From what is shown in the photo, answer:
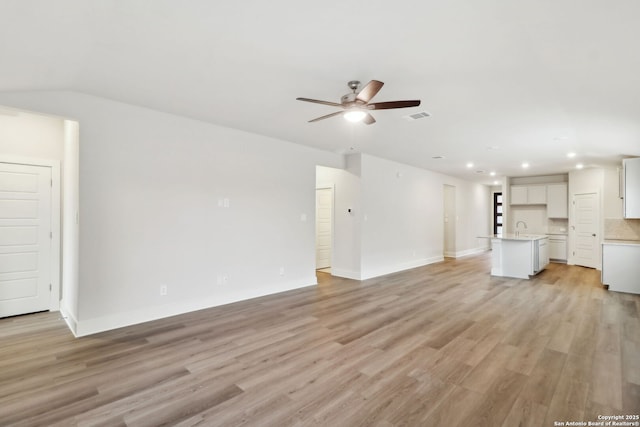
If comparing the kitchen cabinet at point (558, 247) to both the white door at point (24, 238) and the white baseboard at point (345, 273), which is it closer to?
the white baseboard at point (345, 273)

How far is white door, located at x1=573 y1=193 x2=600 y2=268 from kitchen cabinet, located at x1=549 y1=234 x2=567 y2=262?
1.55ft

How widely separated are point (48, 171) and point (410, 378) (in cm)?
532

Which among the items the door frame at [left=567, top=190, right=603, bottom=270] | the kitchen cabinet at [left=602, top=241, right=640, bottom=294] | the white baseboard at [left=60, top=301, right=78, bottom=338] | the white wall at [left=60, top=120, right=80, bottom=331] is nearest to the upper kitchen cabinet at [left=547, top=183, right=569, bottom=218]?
the door frame at [left=567, top=190, right=603, bottom=270]

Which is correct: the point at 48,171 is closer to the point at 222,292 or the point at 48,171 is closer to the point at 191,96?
the point at 191,96

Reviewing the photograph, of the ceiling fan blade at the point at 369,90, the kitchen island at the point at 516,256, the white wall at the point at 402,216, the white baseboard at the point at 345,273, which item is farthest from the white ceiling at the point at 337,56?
the white baseboard at the point at 345,273

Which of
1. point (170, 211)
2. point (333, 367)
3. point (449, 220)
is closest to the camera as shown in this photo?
point (333, 367)

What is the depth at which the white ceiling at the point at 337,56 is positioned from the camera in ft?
6.36

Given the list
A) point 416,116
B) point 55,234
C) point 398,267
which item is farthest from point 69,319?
point 398,267

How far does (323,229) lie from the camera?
302 inches

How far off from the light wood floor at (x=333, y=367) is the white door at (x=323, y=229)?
2.99 m

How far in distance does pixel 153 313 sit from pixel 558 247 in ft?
34.7

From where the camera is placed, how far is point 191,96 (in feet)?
11.3

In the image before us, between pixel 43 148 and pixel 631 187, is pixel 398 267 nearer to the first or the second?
pixel 631 187

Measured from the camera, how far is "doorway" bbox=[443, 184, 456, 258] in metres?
9.91
